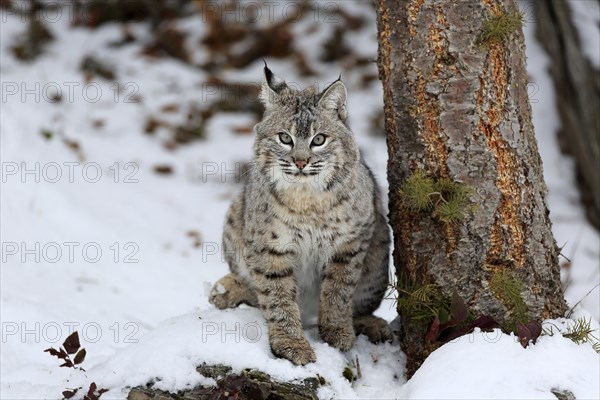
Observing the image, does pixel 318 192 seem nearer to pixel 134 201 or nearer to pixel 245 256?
pixel 245 256

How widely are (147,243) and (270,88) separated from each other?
9.73 ft

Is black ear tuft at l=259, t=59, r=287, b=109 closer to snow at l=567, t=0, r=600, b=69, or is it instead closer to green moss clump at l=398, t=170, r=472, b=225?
green moss clump at l=398, t=170, r=472, b=225

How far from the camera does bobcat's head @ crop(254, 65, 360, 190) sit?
4.07 m

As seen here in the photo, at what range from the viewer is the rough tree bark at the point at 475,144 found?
3.91m

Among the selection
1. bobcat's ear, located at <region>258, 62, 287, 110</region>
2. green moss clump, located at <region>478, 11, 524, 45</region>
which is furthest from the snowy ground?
green moss clump, located at <region>478, 11, 524, 45</region>

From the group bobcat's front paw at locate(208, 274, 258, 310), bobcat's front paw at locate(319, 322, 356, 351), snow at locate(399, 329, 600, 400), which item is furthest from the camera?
bobcat's front paw at locate(208, 274, 258, 310)

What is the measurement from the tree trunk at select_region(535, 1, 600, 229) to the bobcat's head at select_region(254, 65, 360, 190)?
361 cm

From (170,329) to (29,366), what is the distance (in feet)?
3.41

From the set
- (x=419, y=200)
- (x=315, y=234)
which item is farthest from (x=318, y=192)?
(x=419, y=200)

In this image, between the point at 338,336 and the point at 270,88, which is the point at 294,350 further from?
the point at 270,88

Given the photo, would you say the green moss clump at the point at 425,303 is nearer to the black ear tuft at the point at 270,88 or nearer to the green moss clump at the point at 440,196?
the green moss clump at the point at 440,196

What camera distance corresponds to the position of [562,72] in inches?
295

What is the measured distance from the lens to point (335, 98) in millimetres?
4246

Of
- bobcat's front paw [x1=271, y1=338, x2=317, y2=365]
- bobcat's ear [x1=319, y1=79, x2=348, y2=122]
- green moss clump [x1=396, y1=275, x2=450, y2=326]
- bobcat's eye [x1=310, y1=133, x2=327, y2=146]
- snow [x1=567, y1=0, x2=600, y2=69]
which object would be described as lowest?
bobcat's front paw [x1=271, y1=338, x2=317, y2=365]
